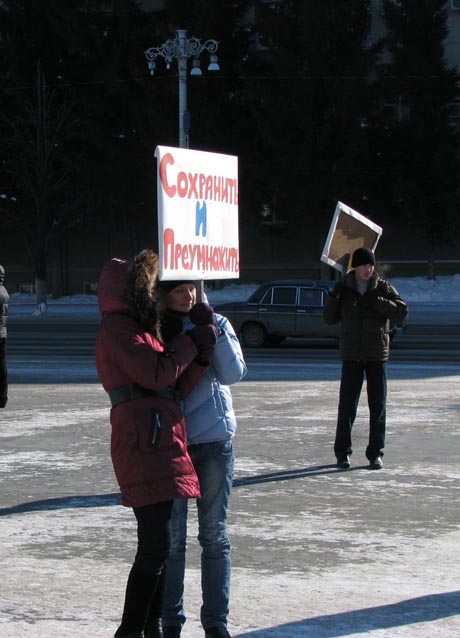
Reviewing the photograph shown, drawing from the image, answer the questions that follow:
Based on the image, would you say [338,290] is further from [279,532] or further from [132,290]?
[132,290]

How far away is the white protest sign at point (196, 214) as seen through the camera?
539 cm

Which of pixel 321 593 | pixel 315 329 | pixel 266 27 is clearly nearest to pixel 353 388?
pixel 321 593

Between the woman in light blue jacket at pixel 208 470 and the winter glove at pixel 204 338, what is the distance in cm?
4

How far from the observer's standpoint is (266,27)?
140 ft

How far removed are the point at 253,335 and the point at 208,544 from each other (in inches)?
749

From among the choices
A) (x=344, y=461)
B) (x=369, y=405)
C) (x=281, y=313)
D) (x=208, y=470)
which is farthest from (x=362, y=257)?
(x=281, y=313)

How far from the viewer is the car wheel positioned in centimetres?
2412

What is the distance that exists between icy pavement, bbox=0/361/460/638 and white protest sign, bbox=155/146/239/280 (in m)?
1.67

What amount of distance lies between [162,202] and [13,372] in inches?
530

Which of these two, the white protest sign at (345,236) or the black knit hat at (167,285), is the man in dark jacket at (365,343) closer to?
the white protest sign at (345,236)

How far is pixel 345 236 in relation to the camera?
1027 centimetres

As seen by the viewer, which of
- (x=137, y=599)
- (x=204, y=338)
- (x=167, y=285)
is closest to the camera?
(x=137, y=599)

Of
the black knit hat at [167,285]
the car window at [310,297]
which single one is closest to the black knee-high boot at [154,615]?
the black knit hat at [167,285]

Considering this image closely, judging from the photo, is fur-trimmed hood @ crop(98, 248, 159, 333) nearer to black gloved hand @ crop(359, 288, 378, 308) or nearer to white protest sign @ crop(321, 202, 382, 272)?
black gloved hand @ crop(359, 288, 378, 308)
